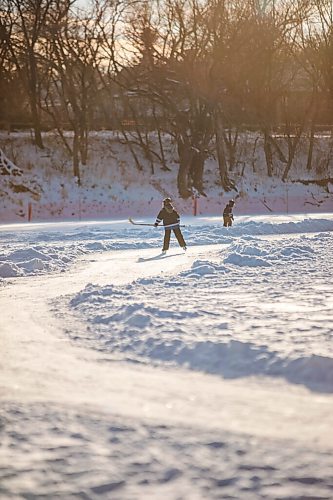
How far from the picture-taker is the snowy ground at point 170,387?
440 centimetres

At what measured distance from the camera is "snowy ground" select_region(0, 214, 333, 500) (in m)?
4.40

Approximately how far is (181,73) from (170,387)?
3382 cm

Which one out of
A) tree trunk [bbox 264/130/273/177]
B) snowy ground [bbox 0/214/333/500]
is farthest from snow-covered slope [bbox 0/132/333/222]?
snowy ground [bbox 0/214/333/500]

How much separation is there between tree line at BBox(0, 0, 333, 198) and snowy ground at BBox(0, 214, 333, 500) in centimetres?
2721

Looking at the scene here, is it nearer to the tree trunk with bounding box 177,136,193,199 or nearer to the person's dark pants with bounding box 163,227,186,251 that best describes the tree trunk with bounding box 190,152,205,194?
the tree trunk with bounding box 177,136,193,199

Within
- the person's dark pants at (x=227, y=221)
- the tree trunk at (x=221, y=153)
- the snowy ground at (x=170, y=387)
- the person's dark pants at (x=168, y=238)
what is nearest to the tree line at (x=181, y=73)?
the tree trunk at (x=221, y=153)

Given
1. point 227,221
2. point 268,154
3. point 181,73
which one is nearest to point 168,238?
point 227,221

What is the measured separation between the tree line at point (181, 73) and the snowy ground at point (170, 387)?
27211 millimetres

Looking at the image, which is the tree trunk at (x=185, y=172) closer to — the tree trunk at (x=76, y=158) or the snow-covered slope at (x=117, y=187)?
the snow-covered slope at (x=117, y=187)

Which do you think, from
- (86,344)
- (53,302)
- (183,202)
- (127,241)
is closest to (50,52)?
(183,202)

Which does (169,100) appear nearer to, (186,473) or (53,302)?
(53,302)

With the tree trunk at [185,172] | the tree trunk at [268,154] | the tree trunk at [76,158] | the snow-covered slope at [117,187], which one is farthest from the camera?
the tree trunk at [268,154]

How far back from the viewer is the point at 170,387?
6.25m

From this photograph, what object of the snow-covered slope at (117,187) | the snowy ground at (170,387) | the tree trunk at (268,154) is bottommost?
the snowy ground at (170,387)
